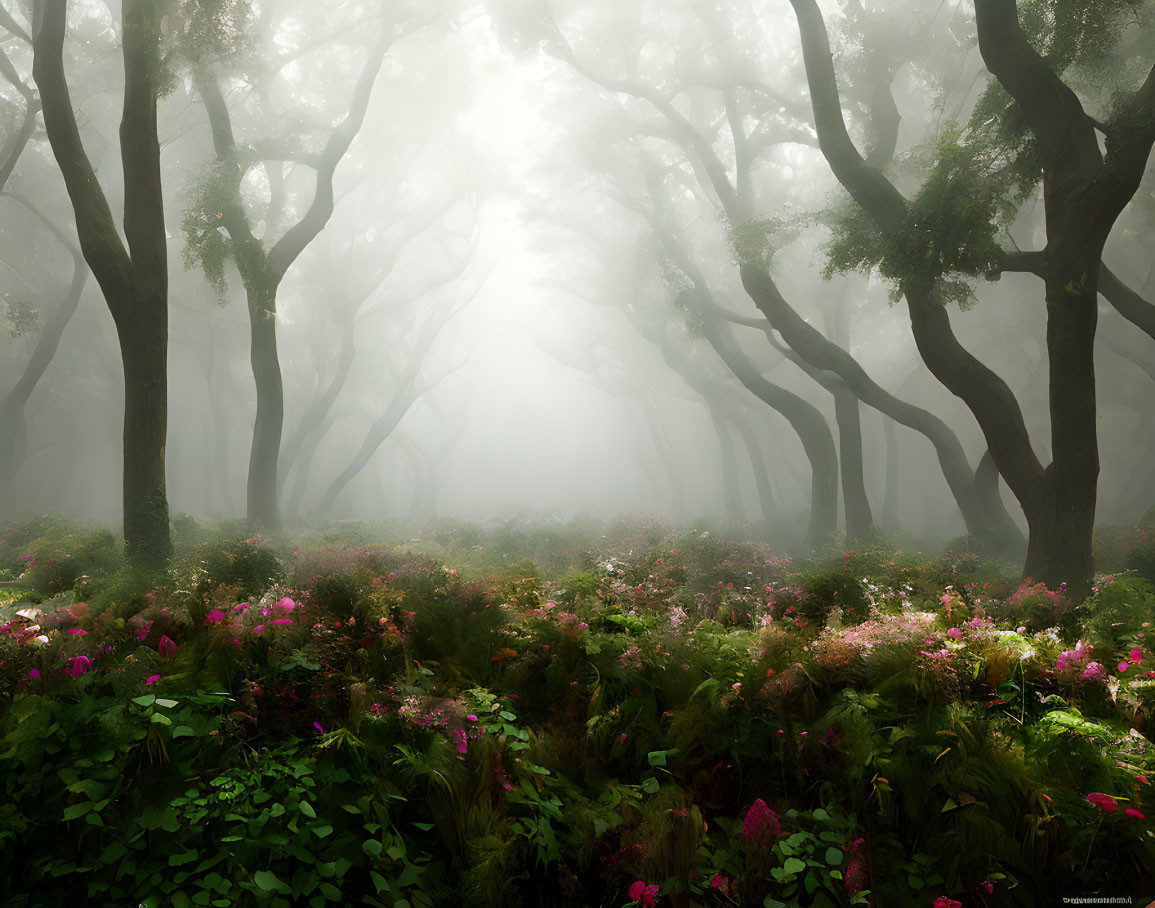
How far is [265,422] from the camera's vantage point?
14.1 metres

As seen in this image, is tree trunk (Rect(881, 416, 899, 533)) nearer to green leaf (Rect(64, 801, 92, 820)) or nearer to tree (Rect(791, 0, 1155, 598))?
tree (Rect(791, 0, 1155, 598))

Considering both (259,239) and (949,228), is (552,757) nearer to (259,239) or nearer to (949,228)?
(949,228)

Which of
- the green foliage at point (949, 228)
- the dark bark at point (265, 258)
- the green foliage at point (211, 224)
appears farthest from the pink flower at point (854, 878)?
the dark bark at point (265, 258)

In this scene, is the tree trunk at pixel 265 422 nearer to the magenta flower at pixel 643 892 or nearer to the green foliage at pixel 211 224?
the green foliage at pixel 211 224

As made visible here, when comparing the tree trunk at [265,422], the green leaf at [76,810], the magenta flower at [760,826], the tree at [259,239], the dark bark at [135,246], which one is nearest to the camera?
the green leaf at [76,810]

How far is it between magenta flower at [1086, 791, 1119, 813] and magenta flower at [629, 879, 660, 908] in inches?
79.5

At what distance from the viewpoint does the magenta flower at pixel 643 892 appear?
288cm

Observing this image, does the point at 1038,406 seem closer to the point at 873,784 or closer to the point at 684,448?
the point at 873,784

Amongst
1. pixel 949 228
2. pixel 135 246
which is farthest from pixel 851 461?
pixel 135 246

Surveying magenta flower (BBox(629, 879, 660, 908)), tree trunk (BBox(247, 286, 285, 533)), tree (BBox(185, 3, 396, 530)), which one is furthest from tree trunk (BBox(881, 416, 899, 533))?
magenta flower (BBox(629, 879, 660, 908))

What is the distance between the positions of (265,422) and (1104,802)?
1492 cm

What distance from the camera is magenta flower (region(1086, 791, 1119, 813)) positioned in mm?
2777

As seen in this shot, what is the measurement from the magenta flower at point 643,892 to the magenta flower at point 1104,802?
2.02m

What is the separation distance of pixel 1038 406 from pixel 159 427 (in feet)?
106
